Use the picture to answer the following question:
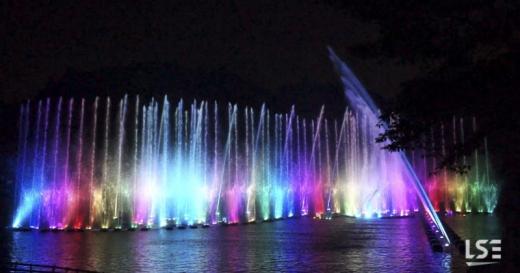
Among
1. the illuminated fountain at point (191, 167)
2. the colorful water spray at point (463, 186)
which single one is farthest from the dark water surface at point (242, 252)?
the colorful water spray at point (463, 186)

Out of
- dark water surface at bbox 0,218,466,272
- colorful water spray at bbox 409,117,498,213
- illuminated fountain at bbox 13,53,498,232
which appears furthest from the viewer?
colorful water spray at bbox 409,117,498,213

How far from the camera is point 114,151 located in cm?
4175

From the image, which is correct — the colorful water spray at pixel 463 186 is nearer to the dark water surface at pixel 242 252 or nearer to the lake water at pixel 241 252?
the lake water at pixel 241 252

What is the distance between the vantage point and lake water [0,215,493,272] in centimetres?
1605

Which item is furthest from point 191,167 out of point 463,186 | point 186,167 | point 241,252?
point 463,186

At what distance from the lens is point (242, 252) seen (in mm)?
19953

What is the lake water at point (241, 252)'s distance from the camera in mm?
16047

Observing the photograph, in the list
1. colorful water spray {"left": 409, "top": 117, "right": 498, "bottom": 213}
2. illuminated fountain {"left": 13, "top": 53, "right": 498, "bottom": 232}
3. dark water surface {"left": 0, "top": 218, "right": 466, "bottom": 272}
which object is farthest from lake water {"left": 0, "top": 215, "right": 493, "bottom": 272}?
colorful water spray {"left": 409, "top": 117, "right": 498, "bottom": 213}

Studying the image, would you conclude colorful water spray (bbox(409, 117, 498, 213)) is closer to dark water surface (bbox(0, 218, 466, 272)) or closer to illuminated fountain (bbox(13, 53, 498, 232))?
illuminated fountain (bbox(13, 53, 498, 232))

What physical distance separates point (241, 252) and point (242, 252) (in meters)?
0.04

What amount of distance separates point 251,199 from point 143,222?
1155 cm

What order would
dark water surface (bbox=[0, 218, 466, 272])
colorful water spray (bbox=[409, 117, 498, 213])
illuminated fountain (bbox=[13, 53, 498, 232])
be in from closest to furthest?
dark water surface (bbox=[0, 218, 466, 272]) → illuminated fountain (bbox=[13, 53, 498, 232]) → colorful water spray (bbox=[409, 117, 498, 213])

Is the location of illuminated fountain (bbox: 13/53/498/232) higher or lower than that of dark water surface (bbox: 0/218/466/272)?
higher

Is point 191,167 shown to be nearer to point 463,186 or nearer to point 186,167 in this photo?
point 186,167
